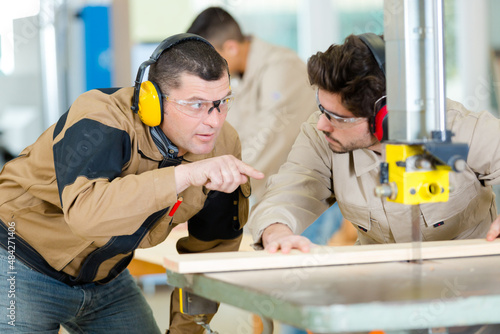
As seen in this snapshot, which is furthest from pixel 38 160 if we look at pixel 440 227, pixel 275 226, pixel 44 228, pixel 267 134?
pixel 267 134

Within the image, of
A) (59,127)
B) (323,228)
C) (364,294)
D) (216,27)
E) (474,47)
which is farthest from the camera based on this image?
(474,47)

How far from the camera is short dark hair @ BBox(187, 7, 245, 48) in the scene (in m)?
3.93

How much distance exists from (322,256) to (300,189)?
594 mm

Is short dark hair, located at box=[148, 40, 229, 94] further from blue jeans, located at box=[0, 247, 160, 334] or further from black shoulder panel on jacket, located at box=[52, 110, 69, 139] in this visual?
blue jeans, located at box=[0, 247, 160, 334]

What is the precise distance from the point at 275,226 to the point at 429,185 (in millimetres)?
656

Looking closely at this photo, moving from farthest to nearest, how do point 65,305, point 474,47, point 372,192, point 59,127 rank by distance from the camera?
point 474,47 < point 372,192 < point 65,305 < point 59,127

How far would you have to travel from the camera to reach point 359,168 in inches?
92.6

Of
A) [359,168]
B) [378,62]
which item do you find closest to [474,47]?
[359,168]

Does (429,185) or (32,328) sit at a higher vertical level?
(429,185)

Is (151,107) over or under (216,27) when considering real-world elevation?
under

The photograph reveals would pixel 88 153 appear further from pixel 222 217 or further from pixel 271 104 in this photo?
pixel 271 104

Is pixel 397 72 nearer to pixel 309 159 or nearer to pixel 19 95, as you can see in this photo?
pixel 309 159

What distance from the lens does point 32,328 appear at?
84.1 inches

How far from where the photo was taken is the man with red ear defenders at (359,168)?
218 centimetres
